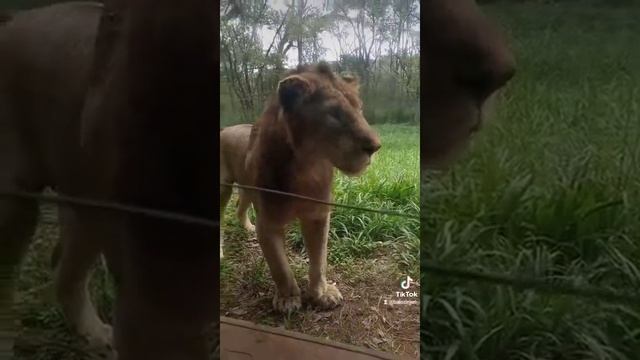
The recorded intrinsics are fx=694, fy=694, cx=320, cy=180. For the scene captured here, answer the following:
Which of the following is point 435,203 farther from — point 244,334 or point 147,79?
point 147,79

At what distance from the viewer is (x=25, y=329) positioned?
6.95 feet

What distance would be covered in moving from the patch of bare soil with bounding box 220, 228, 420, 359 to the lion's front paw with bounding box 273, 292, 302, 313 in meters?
0.02

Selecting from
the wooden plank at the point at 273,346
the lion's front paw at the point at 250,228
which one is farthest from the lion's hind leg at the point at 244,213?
the wooden plank at the point at 273,346

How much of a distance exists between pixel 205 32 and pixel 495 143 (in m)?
0.85

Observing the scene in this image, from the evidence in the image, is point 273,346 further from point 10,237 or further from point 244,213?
point 10,237

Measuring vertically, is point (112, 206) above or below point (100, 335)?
above

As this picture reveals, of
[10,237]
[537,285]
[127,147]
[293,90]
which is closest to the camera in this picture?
[537,285]

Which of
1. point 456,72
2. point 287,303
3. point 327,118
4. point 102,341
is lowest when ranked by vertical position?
point 102,341

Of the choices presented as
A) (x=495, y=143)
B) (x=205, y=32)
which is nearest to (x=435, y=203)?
(x=495, y=143)

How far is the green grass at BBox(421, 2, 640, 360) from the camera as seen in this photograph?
176cm

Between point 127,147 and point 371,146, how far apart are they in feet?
2.33

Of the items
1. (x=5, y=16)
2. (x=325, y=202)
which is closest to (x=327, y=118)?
(x=325, y=202)

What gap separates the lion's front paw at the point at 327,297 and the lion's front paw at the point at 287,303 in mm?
55

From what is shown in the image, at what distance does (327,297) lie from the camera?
190cm
